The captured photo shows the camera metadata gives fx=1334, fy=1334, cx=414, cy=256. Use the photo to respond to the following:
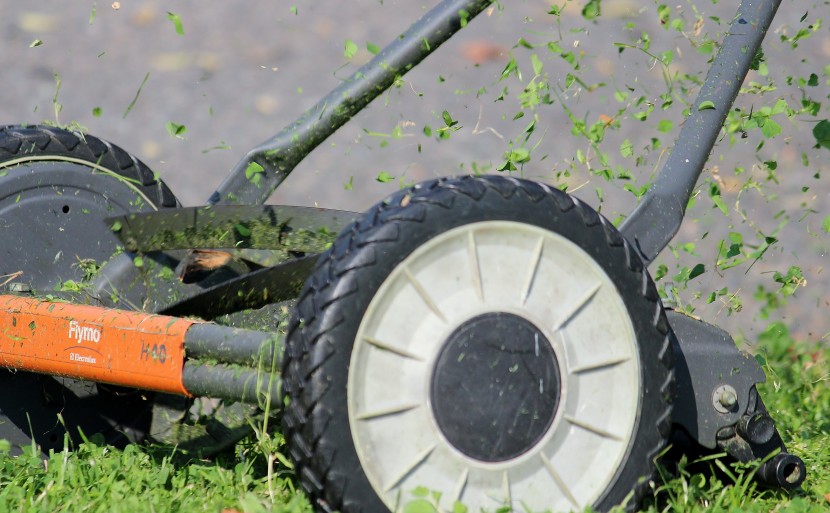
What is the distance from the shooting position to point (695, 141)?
2215mm

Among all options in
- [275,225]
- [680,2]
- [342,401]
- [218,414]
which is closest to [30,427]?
[218,414]

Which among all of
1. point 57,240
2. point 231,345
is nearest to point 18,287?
point 57,240

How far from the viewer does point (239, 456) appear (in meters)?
2.41

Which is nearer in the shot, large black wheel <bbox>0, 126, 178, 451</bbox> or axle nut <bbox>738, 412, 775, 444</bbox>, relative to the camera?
axle nut <bbox>738, 412, 775, 444</bbox>

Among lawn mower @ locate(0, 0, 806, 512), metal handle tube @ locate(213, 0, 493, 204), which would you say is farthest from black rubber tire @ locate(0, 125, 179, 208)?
lawn mower @ locate(0, 0, 806, 512)

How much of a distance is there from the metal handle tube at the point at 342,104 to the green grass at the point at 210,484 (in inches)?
18.8

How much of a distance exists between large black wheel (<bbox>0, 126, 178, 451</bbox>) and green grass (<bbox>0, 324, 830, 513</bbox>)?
0.27 ft

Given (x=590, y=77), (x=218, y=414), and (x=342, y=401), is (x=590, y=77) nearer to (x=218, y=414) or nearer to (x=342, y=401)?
(x=218, y=414)

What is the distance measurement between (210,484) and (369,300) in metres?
0.62

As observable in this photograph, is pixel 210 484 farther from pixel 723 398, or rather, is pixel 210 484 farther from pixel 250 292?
pixel 723 398

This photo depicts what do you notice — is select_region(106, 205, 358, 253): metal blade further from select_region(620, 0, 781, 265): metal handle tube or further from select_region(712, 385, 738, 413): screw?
select_region(712, 385, 738, 413): screw

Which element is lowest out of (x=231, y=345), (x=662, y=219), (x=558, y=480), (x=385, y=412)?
(x=558, y=480)

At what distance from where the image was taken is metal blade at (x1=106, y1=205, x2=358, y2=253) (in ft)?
7.07

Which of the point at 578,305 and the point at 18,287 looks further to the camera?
the point at 18,287
